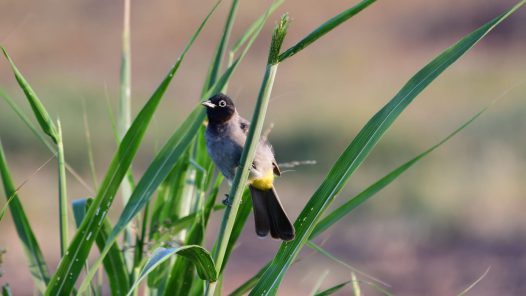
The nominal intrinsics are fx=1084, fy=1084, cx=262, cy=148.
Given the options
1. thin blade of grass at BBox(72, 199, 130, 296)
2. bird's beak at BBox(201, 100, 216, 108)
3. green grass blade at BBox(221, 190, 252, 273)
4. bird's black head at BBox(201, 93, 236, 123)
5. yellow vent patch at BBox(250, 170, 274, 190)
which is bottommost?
thin blade of grass at BBox(72, 199, 130, 296)

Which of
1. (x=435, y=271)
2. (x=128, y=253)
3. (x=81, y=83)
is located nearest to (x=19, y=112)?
(x=128, y=253)

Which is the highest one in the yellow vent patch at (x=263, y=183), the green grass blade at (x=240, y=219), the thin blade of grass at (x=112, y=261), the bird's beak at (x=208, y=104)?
the bird's beak at (x=208, y=104)

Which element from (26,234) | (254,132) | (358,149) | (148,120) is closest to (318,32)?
(254,132)

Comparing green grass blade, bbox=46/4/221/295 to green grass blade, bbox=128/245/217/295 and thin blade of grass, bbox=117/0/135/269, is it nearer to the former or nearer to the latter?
green grass blade, bbox=128/245/217/295

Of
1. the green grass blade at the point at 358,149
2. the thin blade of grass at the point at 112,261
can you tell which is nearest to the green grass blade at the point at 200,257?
the green grass blade at the point at 358,149

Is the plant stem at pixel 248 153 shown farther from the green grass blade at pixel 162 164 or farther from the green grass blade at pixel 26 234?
the green grass blade at pixel 26 234

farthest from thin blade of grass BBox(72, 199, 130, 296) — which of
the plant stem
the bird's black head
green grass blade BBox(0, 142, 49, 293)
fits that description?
the plant stem

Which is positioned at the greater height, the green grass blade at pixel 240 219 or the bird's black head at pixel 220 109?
the bird's black head at pixel 220 109
